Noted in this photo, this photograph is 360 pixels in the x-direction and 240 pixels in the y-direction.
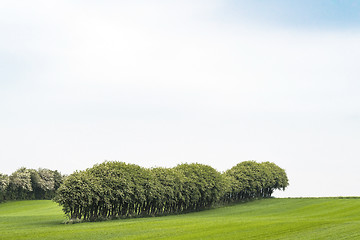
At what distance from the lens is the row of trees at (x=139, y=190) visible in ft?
134

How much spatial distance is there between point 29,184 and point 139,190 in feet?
174

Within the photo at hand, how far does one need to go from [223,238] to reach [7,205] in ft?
235

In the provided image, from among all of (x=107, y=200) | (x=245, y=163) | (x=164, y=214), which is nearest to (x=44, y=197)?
(x=245, y=163)

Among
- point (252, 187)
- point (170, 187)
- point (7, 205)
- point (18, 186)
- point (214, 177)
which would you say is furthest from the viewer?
point (18, 186)

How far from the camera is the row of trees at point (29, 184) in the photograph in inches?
3499

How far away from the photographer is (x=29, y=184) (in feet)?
300

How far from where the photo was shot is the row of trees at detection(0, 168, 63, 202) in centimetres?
8888

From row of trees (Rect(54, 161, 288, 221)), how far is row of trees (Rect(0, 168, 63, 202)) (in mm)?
44878

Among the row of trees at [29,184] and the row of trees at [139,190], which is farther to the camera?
the row of trees at [29,184]

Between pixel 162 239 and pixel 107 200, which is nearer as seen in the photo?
pixel 162 239

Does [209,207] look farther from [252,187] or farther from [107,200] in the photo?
[107,200]

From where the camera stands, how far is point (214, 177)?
2470 inches

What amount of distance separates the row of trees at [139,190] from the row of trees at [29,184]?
44878mm

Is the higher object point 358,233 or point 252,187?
point 252,187
